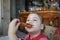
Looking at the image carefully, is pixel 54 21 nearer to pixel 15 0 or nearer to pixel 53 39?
pixel 53 39

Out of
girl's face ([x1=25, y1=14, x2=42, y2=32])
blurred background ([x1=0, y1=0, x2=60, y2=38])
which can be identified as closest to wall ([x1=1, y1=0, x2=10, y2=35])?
blurred background ([x1=0, y1=0, x2=60, y2=38])

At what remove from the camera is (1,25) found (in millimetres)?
4062

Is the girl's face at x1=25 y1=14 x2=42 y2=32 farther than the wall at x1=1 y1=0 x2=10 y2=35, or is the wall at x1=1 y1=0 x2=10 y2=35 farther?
the wall at x1=1 y1=0 x2=10 y2=35

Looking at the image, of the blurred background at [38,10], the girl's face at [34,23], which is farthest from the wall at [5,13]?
the girl's face at [34,23]

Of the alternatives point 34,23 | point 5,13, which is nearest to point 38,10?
point 34,23

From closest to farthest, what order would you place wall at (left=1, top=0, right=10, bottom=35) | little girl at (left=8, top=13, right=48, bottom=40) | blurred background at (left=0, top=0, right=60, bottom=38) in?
1. little girl at (left=8, top=13, right=48, bottom=40)
2. blurred background at (left=0, top=0, right=60, bottom=38)
3. wall at (left=1, top=0, right=10, bottom=35)

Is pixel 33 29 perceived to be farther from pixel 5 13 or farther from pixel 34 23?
pixel 5 13

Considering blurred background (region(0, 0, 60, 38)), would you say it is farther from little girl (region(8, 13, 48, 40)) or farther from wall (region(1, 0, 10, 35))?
little girl (region(8, 13, 48, 40))

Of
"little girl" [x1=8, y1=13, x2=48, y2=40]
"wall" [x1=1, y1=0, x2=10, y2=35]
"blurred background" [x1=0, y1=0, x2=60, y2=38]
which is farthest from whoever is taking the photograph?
"wall" [x1=1, y1=0, x2=10, y2=35]

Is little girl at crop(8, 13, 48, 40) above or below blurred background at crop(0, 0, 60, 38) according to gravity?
above

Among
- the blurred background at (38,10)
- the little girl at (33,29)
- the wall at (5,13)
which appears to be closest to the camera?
the little girl at (33,29)

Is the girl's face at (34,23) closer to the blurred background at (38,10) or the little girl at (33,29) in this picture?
the little girl at (33,29)

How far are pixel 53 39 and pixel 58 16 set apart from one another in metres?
0.56

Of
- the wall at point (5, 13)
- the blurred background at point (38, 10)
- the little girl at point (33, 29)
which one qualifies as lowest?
the wall at point (5, 13)
